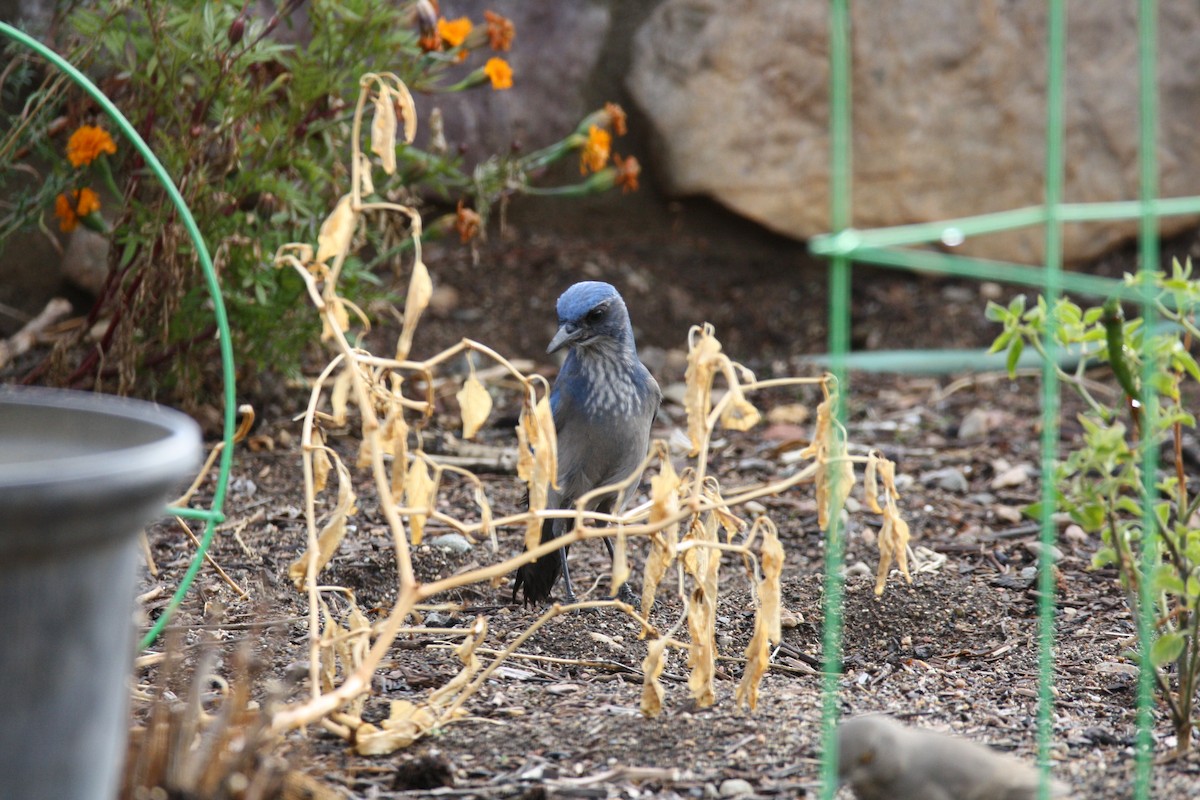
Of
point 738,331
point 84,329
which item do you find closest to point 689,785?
point 84,329

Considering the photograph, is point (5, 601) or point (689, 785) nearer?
point (5, 601)

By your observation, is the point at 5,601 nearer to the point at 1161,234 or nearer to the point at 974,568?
the point at 974,568

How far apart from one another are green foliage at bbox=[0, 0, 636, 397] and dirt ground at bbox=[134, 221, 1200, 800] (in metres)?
0.52

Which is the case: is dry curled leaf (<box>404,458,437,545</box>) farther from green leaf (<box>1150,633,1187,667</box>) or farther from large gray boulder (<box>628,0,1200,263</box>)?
large gray boulder (<box>628,0,1200,263</box>)

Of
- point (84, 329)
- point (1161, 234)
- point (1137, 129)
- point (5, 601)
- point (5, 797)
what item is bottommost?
point (5, 797)

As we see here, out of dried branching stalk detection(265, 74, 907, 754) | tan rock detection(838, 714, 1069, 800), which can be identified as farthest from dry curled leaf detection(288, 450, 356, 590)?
tan rock detection(838, 714, 1069, 800)

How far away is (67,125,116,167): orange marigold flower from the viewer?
3777mm

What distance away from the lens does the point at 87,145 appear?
379 cm

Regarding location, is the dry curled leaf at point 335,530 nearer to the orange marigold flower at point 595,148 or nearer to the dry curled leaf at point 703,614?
the dry curled leaf at point 703,614

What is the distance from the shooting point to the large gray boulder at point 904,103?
579 cm

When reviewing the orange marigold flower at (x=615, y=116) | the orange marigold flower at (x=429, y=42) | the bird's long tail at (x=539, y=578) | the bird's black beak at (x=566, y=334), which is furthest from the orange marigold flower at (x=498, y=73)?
the bird's long tail at (x=539, y=578)

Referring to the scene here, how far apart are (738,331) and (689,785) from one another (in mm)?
3647

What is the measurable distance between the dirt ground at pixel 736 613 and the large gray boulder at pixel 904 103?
61cm

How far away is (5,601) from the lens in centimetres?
143
